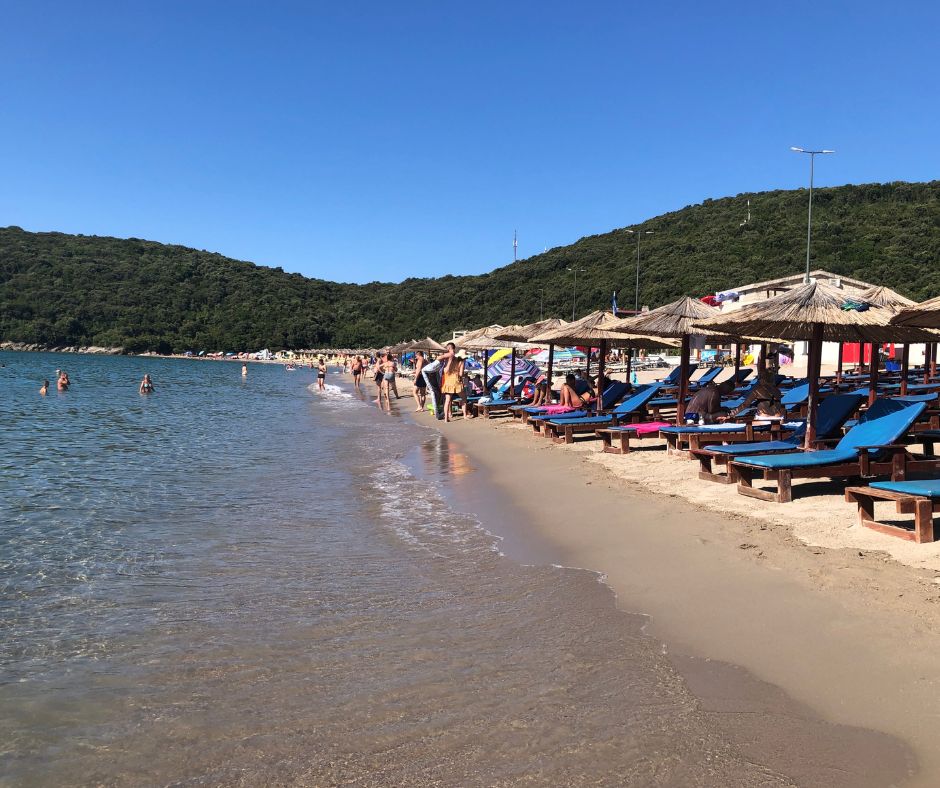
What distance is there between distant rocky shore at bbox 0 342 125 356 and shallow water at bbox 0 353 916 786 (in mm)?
105003

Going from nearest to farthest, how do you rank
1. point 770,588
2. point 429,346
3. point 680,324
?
point 770,588 < point 680,324 < point 429,346

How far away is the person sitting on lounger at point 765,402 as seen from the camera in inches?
374

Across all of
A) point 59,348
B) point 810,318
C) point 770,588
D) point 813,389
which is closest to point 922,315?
point 810,318

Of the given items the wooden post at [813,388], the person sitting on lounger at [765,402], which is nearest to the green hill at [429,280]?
the person sitting on lounger at [765,402]

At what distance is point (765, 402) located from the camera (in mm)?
9711

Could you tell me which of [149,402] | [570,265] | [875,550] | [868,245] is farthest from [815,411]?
[570,265]

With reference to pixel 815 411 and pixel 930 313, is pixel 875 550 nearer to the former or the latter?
pixel 930 313

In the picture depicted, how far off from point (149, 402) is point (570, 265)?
66.1 meters

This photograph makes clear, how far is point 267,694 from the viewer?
323 centimetres

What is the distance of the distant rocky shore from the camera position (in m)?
102

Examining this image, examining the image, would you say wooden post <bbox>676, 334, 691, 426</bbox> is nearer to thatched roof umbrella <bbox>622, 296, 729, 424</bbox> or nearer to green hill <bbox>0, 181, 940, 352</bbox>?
thatched roof umbrella <bbox>622, 296, 729, 424</bbox>

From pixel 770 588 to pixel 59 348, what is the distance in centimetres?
11481

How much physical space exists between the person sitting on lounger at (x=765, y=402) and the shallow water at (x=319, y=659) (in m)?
4.64

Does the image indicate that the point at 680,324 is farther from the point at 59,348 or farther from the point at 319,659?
the point at 59,348
